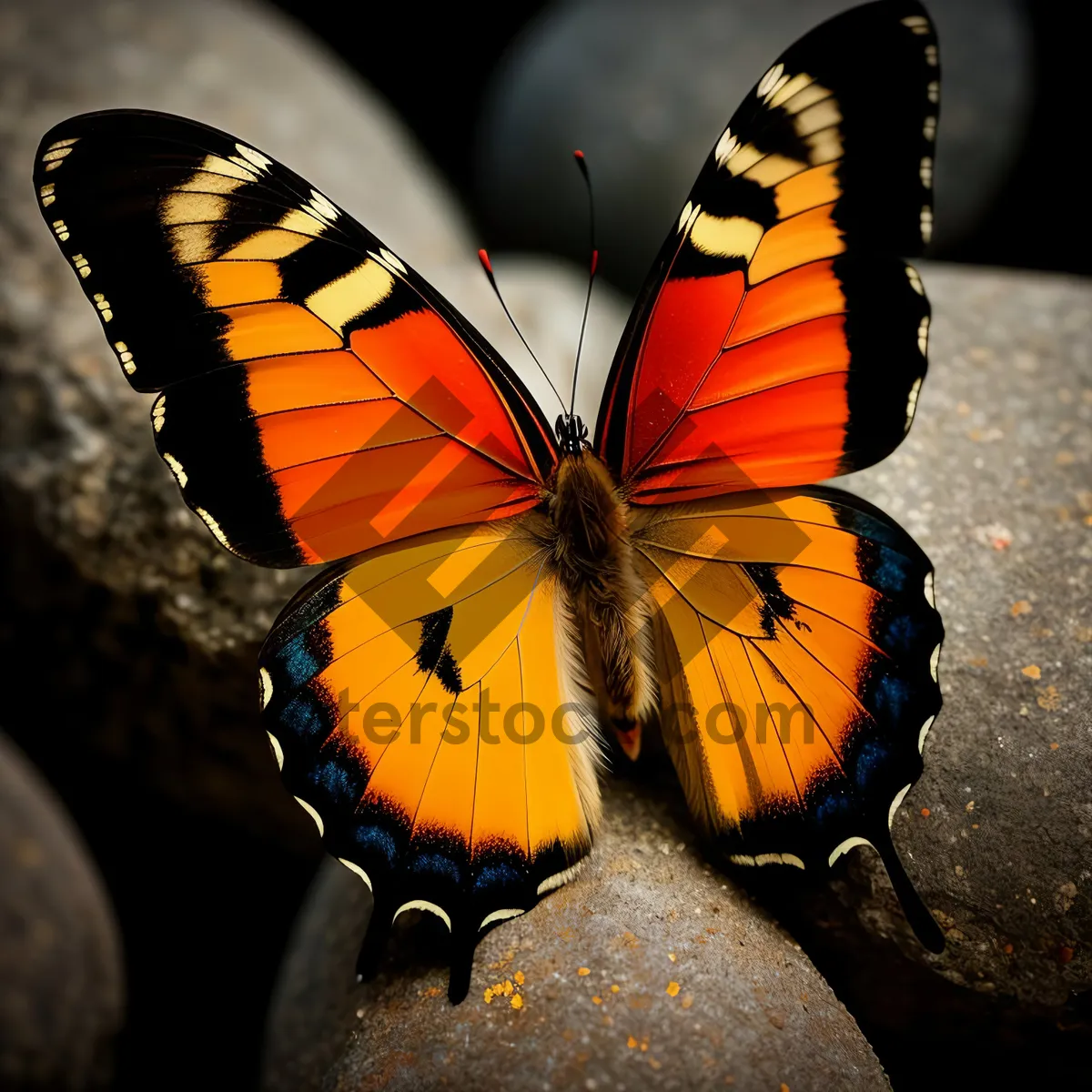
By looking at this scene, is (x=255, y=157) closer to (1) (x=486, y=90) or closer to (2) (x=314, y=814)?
(2) (x=314, y=814)

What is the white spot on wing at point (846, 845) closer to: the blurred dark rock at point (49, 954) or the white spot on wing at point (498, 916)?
the white spot on wing at point (498, 916)

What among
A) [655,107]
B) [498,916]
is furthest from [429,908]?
[655,107]

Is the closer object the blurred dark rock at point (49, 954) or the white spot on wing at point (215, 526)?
the white spot on wing at point (215, 526)

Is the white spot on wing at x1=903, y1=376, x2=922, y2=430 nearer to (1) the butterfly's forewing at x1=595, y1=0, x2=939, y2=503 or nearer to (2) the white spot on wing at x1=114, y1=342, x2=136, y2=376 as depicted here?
(1) the butterfly's forewing at x1=595, y1=0, x2=939, y2=503

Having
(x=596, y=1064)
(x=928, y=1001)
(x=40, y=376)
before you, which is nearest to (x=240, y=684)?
(x=40, y=376)

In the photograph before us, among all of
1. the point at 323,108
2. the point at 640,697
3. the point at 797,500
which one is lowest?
the point at 640,697

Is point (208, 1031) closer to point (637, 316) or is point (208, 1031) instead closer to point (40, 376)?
point (40, 376)

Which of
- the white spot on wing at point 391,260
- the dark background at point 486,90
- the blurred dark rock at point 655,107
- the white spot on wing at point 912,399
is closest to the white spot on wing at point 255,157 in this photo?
the white spot on wing at point 391,260
